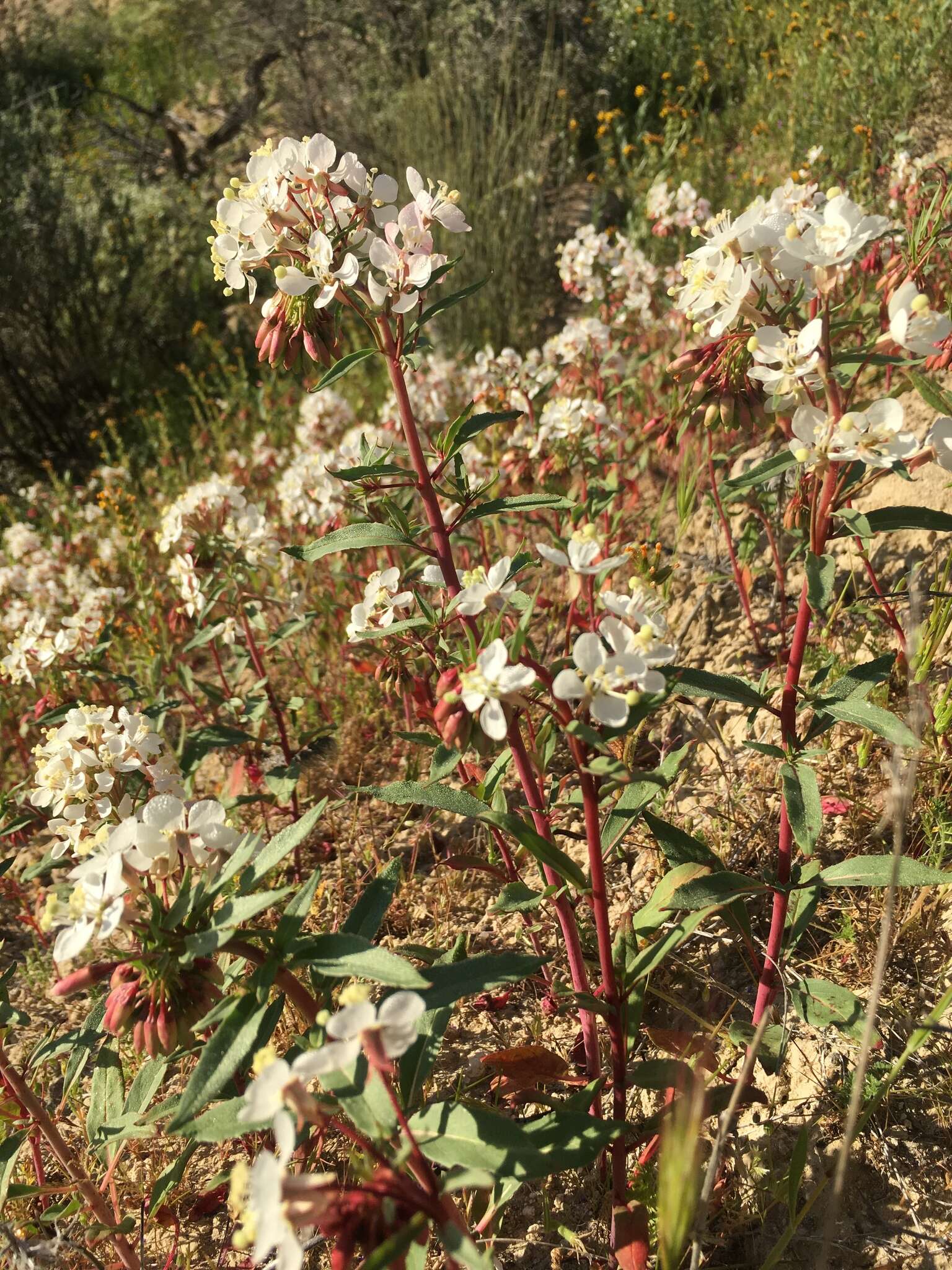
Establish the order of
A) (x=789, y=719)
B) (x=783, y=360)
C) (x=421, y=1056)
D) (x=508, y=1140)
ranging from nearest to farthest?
1. (x=508, y=1140)
2. (x=421, y=1056)
3. (x=783, y=360)
4. (x=789, y=719)

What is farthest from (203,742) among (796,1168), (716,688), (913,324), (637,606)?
(913,324)

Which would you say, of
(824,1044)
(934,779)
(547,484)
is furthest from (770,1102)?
(547,484)

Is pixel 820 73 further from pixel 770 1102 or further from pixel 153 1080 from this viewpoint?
pixel 153 1080

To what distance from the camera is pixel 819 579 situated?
5.34ft

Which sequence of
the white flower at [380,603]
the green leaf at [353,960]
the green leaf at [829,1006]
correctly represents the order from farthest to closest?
the white flower at [380,603]
the green leaf at [829,1006]
the green leaf at [353,960]

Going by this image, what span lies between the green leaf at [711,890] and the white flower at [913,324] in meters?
0.99

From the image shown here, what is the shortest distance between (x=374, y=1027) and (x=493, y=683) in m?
0.49

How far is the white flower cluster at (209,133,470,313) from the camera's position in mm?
1888

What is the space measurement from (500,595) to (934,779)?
1434 millimetres

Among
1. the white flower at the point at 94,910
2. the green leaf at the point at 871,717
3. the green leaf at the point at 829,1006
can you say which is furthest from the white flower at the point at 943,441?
the white flower at the point at 94,910

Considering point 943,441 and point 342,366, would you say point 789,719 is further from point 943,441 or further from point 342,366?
point 342,366

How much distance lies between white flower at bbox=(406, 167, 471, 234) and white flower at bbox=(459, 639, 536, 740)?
1072 mm

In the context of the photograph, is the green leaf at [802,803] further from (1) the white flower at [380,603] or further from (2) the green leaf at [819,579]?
(1) the white flower at [380,603]

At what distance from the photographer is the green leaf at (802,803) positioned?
1.66 metres
